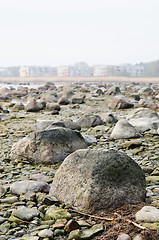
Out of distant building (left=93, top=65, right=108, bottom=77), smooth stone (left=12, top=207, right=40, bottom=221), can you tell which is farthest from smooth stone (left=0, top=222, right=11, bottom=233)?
distant building (left=93, top=65, right=108, bottom=77)

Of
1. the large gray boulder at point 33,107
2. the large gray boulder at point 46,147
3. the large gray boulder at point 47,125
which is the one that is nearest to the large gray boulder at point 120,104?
the large gray boulder at point 33,107

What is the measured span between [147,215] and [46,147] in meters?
2.69

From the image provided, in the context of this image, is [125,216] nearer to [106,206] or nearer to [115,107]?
[106,206]

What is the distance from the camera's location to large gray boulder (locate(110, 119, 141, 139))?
6.96 metres

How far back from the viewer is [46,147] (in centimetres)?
512

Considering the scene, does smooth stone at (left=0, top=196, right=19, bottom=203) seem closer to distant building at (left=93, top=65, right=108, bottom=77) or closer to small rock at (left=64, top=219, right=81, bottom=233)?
small rock at (left=64, top=219, right=81, bottom=233)

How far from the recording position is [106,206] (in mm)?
3129

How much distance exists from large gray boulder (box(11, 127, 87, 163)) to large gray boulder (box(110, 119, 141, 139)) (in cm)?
186

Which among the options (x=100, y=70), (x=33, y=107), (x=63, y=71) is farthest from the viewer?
(x=63, y=71)

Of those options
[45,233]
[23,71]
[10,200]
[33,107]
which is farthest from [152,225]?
[23,71]

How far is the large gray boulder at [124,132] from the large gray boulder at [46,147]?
1.86 m

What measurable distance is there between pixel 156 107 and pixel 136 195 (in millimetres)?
8971

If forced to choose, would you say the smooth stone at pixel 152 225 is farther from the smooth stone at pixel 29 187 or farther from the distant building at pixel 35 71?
the distant building at pixel 35 71

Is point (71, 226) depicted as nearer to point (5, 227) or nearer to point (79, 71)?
point (5, 227)
